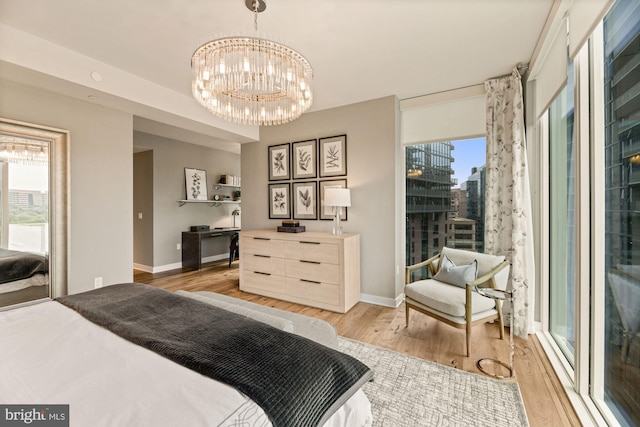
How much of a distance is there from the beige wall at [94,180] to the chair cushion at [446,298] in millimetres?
3251

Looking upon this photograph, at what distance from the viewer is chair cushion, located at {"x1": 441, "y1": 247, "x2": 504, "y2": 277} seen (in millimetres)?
2578

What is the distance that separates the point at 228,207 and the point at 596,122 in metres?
6.47

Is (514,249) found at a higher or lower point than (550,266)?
higher

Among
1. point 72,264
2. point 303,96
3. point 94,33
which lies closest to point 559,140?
point 303,96

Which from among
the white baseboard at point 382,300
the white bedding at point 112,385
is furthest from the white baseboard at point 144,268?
the white bedding at point 112,385

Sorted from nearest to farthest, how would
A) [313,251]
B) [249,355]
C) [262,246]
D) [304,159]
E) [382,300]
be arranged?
[249,355] → [313,251] → [382,300] → [262,246] → [304,159]

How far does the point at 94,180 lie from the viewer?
2.97 meters

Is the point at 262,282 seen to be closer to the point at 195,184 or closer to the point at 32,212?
the point at 32,212

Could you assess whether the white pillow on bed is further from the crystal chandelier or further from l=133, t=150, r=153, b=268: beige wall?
l=133, t=150, r=153, b=268: beige wall

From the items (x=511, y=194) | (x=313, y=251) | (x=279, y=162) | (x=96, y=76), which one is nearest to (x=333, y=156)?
(x=279, y=162)

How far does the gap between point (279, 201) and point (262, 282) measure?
4.06ft

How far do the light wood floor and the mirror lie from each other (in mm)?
1924

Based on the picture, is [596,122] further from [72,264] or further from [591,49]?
[72,264]

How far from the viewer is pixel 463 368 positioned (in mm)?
2104
